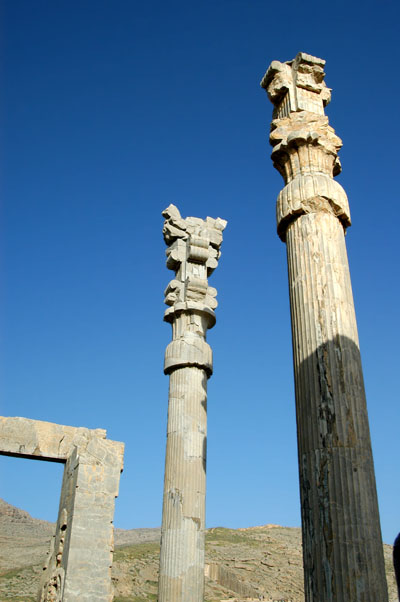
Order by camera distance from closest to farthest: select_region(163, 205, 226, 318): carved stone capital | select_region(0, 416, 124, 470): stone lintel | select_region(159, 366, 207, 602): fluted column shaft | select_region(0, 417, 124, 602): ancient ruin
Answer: select_region(0, 417, 124, 602): ancient ruin
select_region(159, 366, 207, 602): fluted column shaft
select_region(0, 416, 124, 470): stone lintel
select_region(163, 205, 226, 318): carved stone capital

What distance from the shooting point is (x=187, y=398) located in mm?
12000

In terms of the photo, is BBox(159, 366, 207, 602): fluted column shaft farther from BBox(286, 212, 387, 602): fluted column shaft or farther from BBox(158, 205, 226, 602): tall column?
BBox(286, 212, 387, 602): fluted column shaft

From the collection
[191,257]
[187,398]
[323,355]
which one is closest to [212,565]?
[187,398]

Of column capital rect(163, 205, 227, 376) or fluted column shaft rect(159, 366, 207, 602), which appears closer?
fluted column shaft rect(159, 366, 207, 602)

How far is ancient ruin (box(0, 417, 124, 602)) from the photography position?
8.73m

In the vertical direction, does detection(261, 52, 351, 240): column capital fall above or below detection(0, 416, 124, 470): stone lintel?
above

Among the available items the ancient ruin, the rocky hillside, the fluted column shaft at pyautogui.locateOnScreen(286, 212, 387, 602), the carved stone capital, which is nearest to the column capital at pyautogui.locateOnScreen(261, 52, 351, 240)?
the fluted column shaft at pyautogui.locateOnScreen(286, 212, 387, 602)

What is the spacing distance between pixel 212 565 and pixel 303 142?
80.2ft

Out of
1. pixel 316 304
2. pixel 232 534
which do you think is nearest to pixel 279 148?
pixel 316 304

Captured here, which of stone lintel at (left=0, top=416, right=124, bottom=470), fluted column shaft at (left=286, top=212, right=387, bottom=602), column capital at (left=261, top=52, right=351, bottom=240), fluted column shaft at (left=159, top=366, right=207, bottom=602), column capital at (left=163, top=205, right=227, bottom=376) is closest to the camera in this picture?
fluted column shaft at (left=286, top=212, right=387, bottom=602)

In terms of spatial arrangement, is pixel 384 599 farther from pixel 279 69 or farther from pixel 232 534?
pixel 232 534

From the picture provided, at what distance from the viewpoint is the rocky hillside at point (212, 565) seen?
23.8 meters

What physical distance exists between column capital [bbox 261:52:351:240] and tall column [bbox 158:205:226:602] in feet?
17.2

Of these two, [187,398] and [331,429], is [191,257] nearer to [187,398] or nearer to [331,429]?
[187,398]
